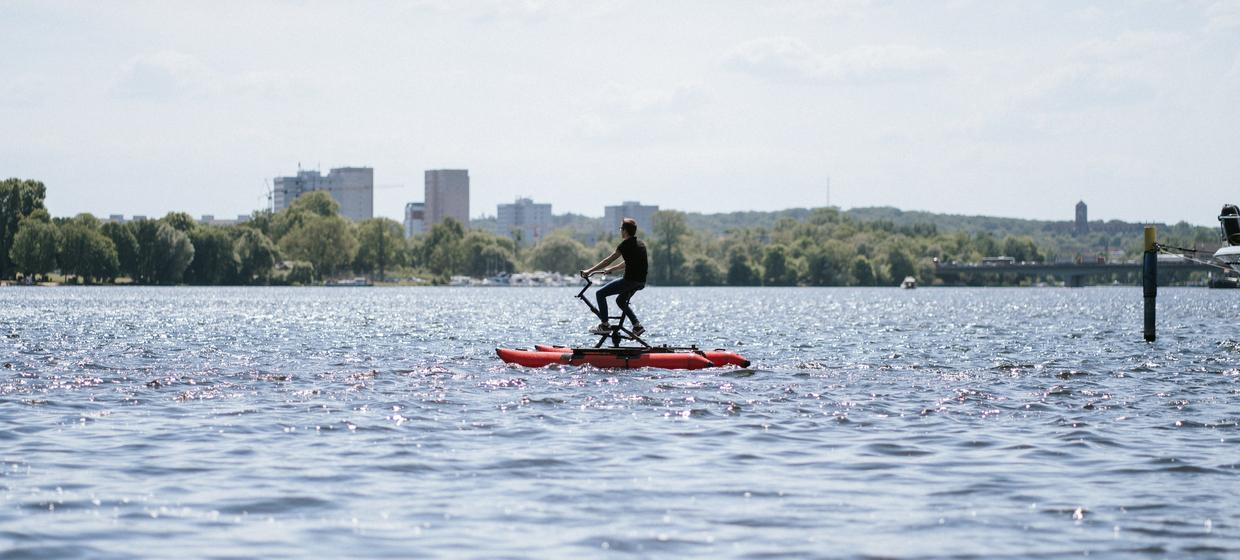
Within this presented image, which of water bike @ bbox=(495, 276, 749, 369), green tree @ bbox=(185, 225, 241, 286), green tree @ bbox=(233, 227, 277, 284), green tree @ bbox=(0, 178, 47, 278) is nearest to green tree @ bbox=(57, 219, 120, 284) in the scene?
green tree @ bbox=(0, 178, 47, 278)

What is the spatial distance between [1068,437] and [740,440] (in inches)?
176

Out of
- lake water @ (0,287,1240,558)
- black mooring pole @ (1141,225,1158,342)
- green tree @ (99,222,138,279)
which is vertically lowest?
lake water @ (0,287,1240,558)

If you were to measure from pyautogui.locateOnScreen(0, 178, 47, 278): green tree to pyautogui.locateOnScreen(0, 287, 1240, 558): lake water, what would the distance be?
16136 cm

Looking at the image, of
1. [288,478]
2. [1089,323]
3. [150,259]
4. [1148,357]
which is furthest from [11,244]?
[288,478]

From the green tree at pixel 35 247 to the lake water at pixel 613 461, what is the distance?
15054 centimetres

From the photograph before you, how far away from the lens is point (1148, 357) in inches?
1470

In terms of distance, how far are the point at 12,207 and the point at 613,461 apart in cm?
18639

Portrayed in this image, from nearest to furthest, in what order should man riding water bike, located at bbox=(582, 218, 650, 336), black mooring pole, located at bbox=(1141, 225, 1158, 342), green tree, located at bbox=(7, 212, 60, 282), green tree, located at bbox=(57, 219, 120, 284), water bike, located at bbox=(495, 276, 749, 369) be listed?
1. man riding water bike, located at bbox=(582, 218, 650, 336)
2. water bike, located at bbox=(495, 276, 749, 369)
3. black mooring pole, located at bbox=(1141, 225, 1158, 342)
4. green tree, located at bbox=(7, 212, 60, 282)
5. green tree, located at bbox=(57, 219, 120, 284)

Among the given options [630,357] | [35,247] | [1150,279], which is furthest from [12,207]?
[630,357]

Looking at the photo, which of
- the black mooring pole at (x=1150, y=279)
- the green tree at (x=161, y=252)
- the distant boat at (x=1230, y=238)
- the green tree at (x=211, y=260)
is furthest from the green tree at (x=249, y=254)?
the distant boat at (x=1230, y=238)

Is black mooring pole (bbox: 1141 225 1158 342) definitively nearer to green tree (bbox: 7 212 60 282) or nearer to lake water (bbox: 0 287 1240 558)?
lake water (bbox: 0 287 1240 558)

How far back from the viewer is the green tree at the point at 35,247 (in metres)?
170

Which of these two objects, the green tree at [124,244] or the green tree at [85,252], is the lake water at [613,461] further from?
the green tree at [124,244]

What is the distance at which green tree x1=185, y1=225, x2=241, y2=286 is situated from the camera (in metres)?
A: 188
